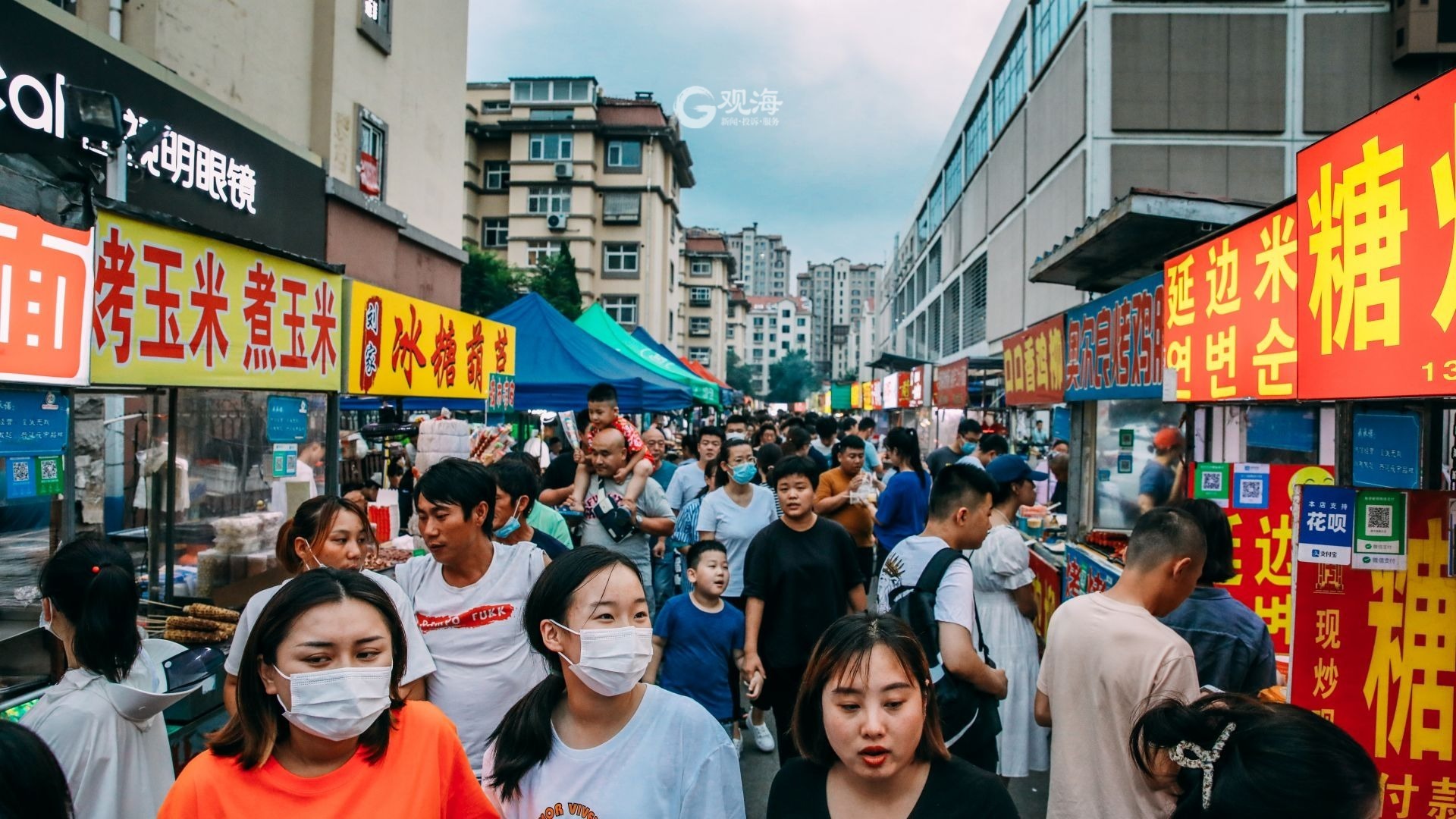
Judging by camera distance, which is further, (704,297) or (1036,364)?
(704,297)

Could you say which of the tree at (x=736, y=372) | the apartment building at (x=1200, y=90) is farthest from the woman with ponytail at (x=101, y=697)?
the tree at (x=736, y=372)

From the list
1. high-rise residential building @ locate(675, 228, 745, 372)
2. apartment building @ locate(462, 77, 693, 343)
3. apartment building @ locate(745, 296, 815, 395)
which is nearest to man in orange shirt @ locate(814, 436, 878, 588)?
apartment building @ locate(462, 77, 693, 343)

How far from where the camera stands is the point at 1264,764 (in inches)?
68.1

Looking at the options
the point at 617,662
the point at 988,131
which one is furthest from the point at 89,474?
the point at 988,131

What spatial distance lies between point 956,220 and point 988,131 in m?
6.72

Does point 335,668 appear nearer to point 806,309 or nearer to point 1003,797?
point 1003,797

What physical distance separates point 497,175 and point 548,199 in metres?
3.66

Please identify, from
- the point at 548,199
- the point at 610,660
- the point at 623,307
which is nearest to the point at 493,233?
the point at 548,199

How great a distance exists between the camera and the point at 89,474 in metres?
4.71

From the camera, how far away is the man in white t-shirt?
3176 mm

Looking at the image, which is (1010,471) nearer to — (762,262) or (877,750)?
(877,750)

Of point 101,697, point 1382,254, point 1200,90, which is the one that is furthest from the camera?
point 1200,90

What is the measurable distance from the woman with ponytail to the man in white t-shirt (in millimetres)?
854

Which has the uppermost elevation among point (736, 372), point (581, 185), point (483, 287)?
point (581, 185)
